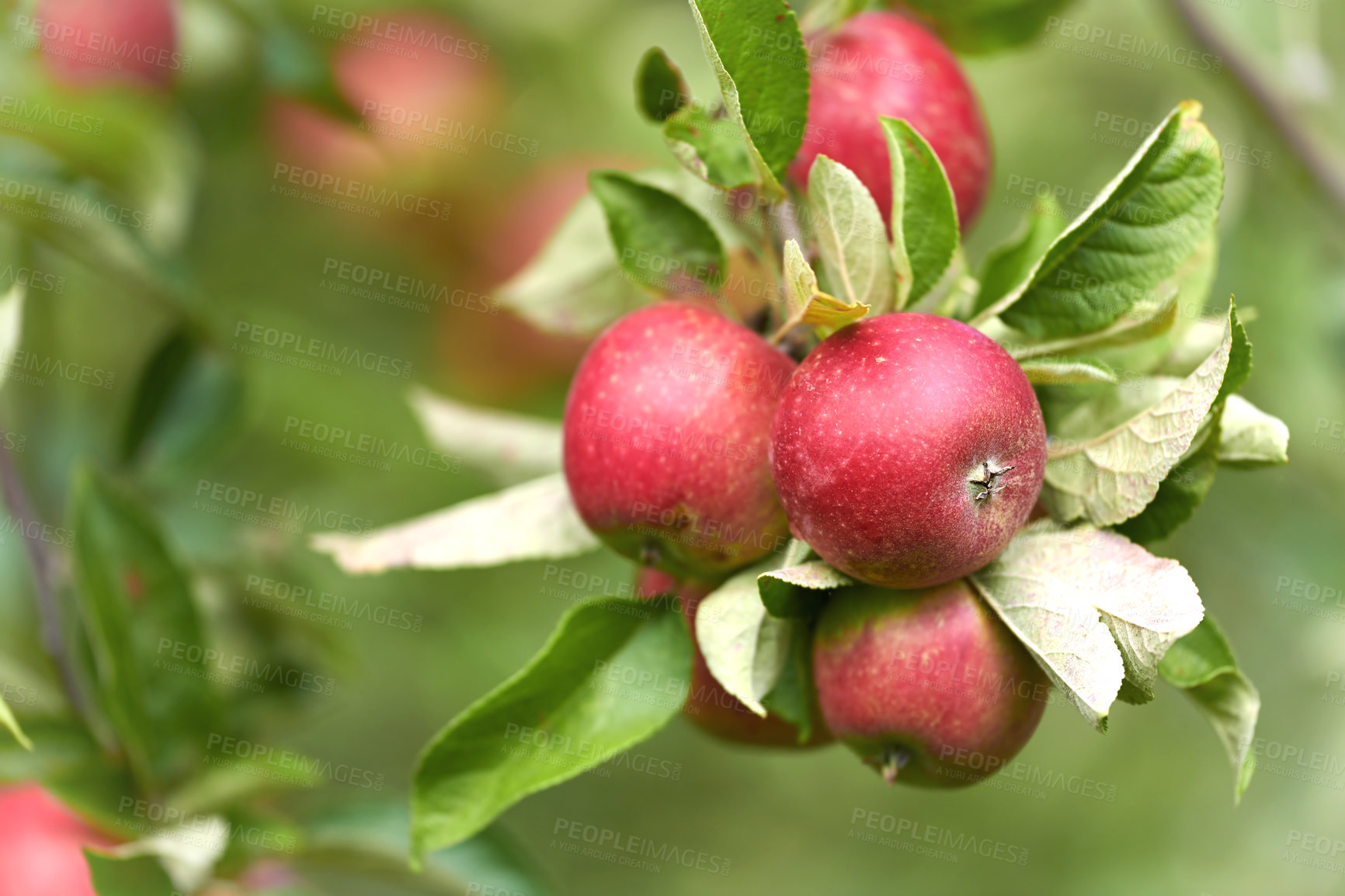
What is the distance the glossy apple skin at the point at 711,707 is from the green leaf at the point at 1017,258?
430 millimetres

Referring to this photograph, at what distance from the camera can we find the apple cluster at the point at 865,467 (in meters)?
1.00

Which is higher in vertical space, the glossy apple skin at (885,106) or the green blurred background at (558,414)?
the glossy apple skin at (885,106)

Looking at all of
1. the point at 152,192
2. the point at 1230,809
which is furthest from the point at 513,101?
the point at 1230,809

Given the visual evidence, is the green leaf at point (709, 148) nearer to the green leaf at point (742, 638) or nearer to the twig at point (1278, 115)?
the green leaf at point (742, 638)

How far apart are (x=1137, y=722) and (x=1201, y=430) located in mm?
2524

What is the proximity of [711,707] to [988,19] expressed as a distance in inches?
35.9

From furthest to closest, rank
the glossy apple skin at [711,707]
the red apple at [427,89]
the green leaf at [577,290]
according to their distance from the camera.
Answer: the red apple at [427,89], the green leaf at [577,290], the glossy apple skin at [711,707]

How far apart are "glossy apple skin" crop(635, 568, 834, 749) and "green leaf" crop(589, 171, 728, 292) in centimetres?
32

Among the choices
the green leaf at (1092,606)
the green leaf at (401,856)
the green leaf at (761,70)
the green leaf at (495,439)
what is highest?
the green leaf at (761,70)

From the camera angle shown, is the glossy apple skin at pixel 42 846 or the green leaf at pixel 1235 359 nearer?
the green leaf at pixel 1235 359

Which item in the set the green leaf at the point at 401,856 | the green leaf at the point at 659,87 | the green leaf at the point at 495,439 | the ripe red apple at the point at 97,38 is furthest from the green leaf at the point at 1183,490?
the ripe red apple at the point at 97,38

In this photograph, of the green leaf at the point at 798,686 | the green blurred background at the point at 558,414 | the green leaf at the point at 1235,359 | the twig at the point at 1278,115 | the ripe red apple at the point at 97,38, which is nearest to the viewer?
the green leaf at the point at 1235,359

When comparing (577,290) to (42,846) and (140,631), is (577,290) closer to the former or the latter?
(140,631)

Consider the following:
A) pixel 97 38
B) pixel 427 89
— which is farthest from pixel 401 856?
pixel 427 89
